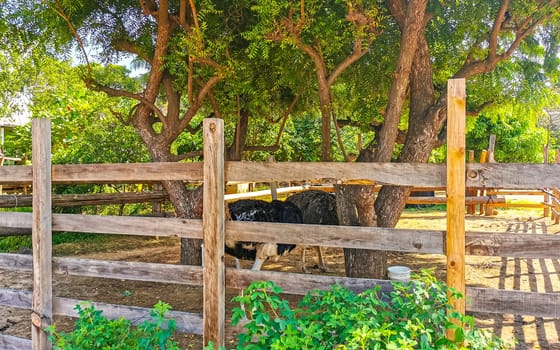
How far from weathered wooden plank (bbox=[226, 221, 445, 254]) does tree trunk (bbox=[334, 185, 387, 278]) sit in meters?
1.55

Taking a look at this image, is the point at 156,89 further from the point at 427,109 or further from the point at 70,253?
the point at 70,253

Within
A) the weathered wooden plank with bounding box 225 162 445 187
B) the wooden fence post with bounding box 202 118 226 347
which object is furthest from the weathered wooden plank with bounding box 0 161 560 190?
the wooden fence post with bounding box 202 118 226 347

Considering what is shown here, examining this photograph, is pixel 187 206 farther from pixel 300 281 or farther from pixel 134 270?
pixel 300 281

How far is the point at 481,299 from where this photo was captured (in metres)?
2.94

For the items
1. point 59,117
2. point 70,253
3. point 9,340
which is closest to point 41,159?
point 9,340

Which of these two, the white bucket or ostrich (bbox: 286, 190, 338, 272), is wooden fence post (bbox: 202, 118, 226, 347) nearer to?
the white bucket

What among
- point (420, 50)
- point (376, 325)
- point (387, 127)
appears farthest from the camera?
point (420, 50)

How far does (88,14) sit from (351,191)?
152 inches

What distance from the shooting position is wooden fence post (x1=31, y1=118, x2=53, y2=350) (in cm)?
373

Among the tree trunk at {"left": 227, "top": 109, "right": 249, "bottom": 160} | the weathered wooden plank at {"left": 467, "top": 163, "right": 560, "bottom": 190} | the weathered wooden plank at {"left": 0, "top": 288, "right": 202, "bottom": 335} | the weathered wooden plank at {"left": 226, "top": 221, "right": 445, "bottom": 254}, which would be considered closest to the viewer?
the weathered wooden plank at {"left": 467, "top": 163, "right": 560, "bottom": 190}

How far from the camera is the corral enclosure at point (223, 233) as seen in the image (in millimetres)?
2875

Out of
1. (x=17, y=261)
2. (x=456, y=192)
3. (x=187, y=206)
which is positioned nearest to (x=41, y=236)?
(x=17, y=261)

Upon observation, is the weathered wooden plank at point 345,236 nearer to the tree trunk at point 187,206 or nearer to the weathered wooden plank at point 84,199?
the tree trunk at point 187,206

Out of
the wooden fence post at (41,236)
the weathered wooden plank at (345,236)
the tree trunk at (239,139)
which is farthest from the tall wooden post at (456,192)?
the tree trunk at (239,139)
